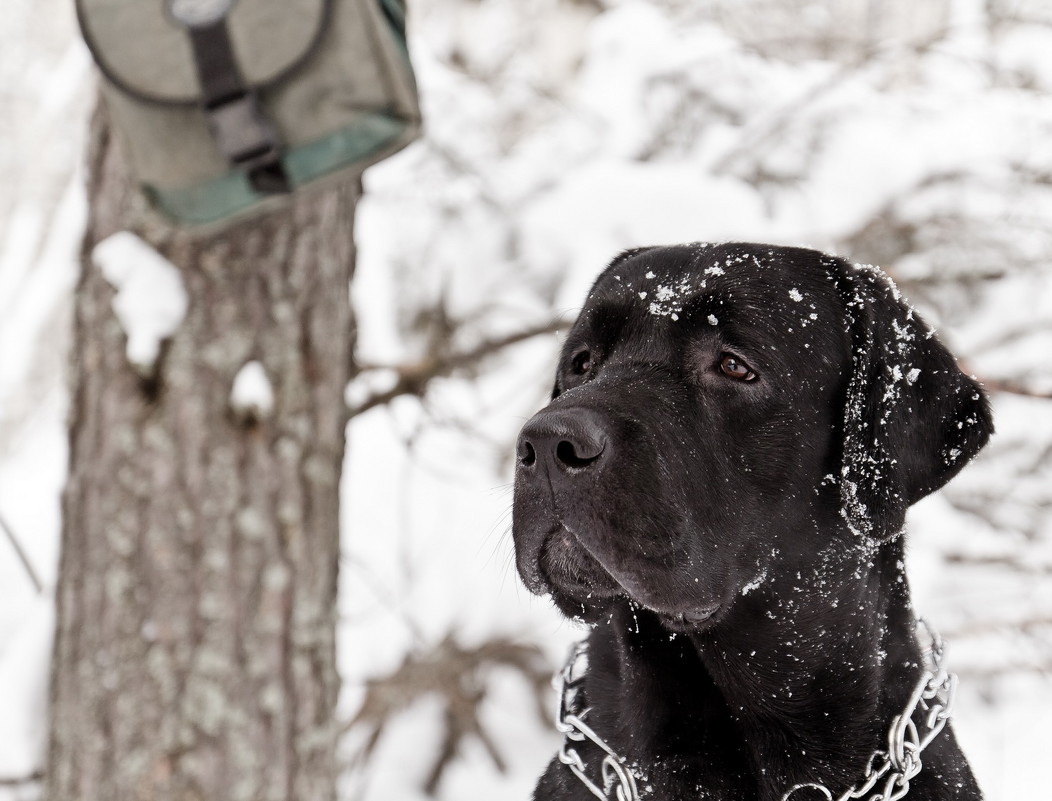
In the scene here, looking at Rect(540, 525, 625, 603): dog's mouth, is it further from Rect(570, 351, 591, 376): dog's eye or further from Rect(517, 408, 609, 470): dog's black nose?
Rect(570, 351, 591, 376): dog's eye

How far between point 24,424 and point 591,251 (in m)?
10.1

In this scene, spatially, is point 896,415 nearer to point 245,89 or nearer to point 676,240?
point 245,89

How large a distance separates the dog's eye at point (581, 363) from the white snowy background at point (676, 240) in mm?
1594

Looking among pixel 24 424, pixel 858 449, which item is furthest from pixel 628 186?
pixel 24 424

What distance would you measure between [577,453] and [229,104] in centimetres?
125

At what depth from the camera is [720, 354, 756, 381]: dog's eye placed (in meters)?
1.95

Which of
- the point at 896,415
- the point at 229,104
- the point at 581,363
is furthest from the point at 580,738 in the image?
the point at 229,104

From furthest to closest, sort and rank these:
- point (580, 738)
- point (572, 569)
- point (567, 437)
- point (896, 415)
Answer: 1. point (580, 738)
2. point (896, 415)
3. point (572, 569)
4. point (567, 437)

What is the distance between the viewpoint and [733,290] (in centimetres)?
198

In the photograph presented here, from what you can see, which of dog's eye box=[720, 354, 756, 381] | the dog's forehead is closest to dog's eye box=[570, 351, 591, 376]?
the dog's forehead

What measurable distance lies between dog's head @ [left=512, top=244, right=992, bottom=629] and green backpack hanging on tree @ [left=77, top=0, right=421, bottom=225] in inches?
33.7

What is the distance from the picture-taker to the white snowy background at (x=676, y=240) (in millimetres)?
4219

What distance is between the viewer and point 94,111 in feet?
9.01

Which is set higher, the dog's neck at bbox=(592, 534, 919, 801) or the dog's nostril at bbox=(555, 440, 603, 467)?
the dog's nostril at bbox=(555, 440, 603, 467)
